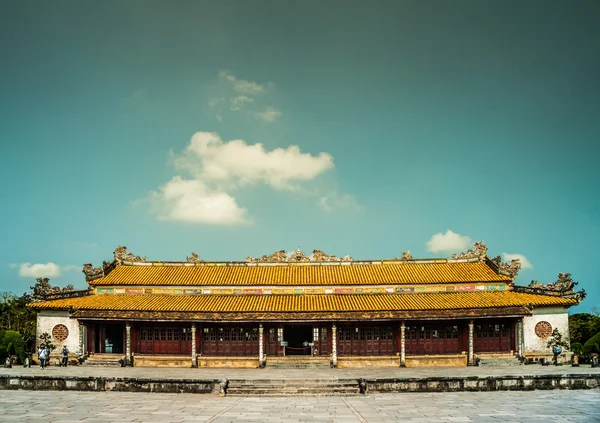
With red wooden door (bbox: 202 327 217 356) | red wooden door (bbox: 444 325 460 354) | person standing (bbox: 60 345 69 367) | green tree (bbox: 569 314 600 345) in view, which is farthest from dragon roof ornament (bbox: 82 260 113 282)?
green tree (bbox: 569 314 600 345)

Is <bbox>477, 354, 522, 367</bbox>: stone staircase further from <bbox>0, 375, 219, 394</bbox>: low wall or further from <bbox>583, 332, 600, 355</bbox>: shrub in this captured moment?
<bbox>0, 375, 219, 394</bbox>: low wall

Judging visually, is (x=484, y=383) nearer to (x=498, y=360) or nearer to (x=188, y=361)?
(x=498, y=360)

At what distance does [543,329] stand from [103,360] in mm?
30940

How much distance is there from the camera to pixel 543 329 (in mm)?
36531

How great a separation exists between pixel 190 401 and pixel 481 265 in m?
A: 28.4

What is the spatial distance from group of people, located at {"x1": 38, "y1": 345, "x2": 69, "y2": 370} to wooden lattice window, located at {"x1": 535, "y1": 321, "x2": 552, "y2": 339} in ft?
107

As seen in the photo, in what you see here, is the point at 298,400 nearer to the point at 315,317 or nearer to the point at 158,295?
the point at 315,317

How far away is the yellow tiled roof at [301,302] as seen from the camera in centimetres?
3662

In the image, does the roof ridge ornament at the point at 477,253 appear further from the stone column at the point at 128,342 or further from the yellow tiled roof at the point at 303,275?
the stone column at the point at 128,342

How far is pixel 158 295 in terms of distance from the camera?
40188mm

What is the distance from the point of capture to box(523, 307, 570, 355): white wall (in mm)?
36344

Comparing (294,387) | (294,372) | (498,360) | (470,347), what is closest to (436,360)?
(470,347)

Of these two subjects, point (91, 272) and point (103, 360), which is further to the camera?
point (91, 272)

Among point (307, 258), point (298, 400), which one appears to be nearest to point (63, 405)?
point (298, 400)
